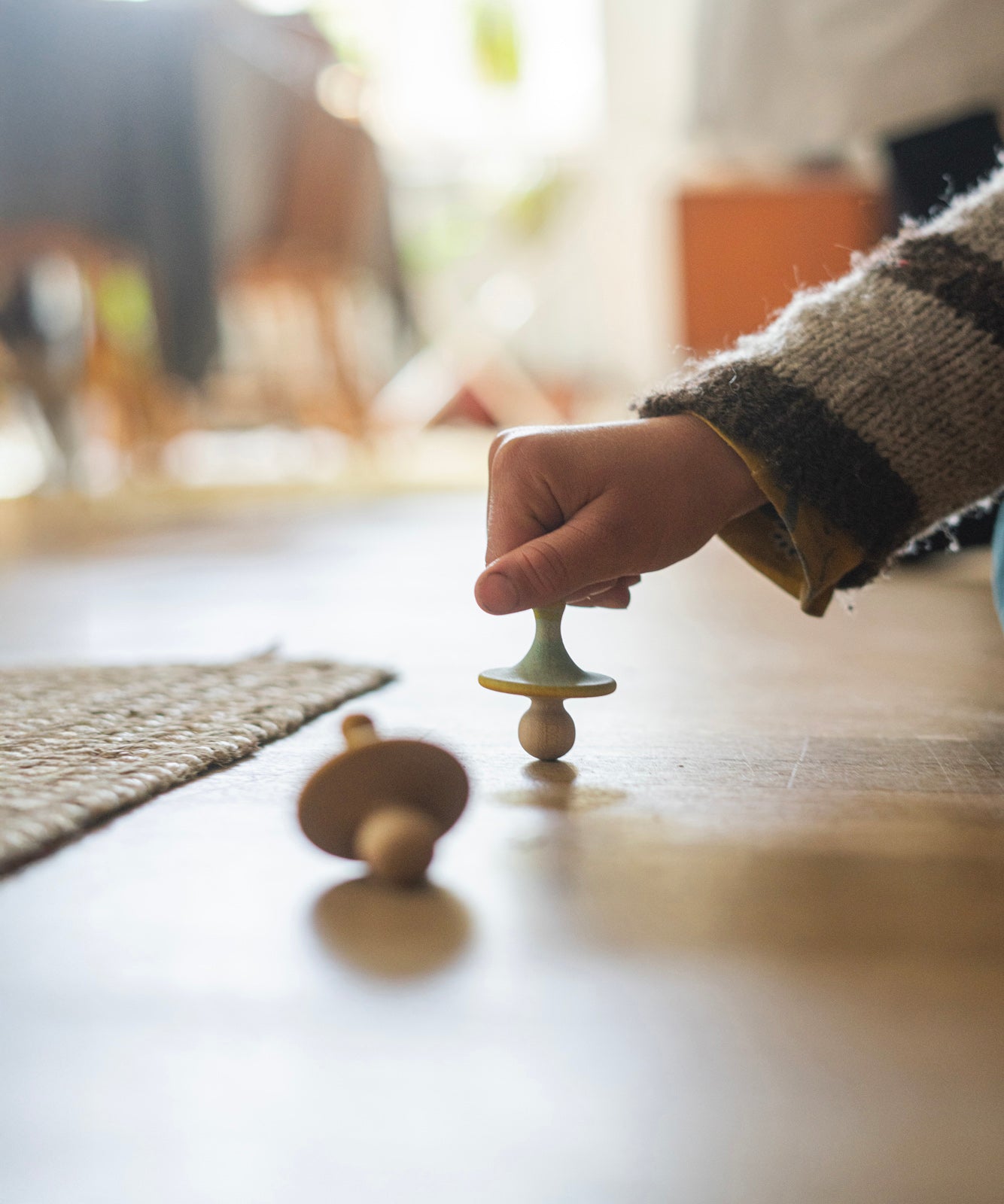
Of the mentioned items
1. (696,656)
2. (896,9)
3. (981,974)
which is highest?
(896,9)

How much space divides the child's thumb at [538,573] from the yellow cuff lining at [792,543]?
0.10 m

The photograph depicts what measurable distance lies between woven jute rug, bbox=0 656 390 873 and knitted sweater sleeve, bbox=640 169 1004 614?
262 mm

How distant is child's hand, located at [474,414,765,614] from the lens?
0.52 meters

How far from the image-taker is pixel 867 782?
55 cm

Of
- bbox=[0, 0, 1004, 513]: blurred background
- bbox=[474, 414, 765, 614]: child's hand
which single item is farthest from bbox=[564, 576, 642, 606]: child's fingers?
bbox=[0, 0, 1004, 513]: blurred background

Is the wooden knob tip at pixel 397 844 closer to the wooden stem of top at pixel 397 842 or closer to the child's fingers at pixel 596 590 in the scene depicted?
the wooden stem of top at pixel 397 842

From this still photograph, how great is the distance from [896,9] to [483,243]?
366 centimetres

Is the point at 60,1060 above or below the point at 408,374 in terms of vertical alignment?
above

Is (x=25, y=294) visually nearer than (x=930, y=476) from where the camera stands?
No

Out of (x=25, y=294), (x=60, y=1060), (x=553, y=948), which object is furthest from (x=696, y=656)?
(x=25, y=294)

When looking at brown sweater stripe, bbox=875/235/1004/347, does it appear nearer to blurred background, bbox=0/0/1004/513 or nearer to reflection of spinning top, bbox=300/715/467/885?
blurred background, bbox=0/0/1004/513

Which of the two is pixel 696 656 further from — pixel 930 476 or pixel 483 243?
pixel 483 243

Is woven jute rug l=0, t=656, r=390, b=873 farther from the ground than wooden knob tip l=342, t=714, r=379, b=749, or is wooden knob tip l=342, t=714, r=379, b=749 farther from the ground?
wooden knob tip l=342, t=714, r=379, b=749

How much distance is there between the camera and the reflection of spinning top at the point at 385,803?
422 millimetres
